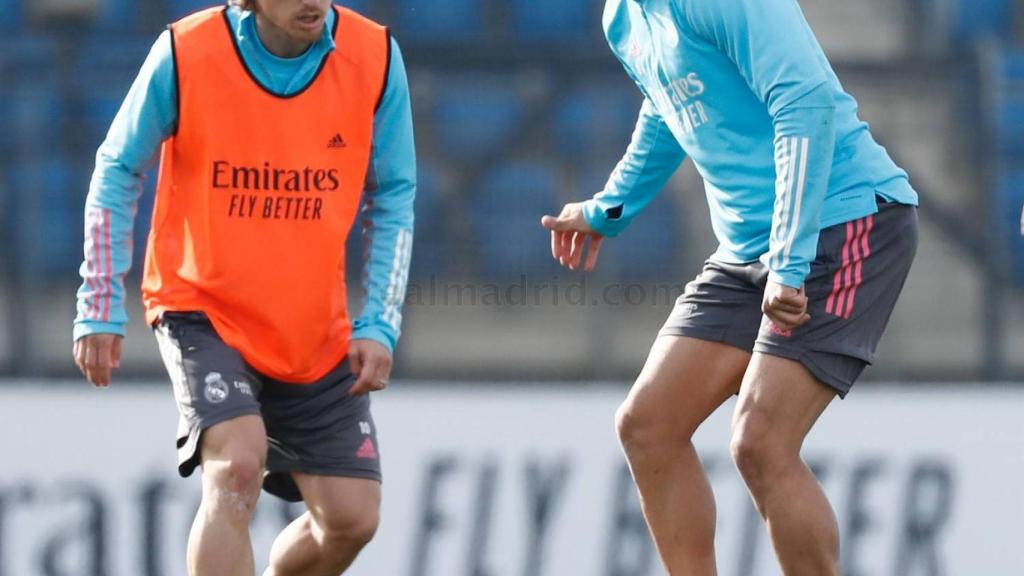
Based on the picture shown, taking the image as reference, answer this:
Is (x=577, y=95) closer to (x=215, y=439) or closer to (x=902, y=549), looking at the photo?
(x=902, y=549)

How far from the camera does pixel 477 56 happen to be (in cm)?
705

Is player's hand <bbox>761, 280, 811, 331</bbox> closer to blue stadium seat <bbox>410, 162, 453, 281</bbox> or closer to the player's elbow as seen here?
the player's elbow

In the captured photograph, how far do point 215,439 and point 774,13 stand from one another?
1.62 metres

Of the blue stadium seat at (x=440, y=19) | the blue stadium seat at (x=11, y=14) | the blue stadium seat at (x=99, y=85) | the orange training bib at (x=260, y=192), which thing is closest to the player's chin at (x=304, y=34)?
the orange training bib at (x=260, y=192)

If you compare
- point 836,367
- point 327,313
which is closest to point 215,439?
point 327,313

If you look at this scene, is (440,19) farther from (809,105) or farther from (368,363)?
(809,105)

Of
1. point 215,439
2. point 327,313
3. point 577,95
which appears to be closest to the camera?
point 215,439

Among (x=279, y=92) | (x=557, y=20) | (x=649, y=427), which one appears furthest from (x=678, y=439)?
(x=557, y=20)

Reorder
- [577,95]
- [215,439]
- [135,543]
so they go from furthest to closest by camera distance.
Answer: [577,95]
[135,543]
[215,439]

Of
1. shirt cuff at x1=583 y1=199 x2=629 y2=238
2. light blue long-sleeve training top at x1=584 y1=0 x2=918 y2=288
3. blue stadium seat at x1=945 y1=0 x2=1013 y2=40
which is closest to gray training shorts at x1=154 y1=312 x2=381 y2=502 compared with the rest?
shirt cuff at x1=583 y1=199 x2=629 y2=238

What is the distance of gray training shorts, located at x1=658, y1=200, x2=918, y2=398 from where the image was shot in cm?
412

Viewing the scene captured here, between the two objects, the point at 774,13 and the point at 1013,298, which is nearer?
the point at 774,13

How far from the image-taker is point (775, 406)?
4.07 m

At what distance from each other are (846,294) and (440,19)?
13.8ft
